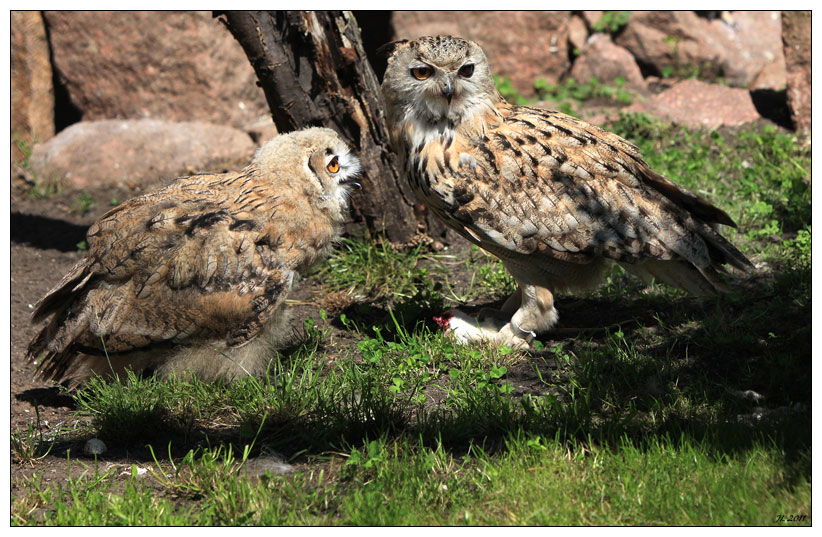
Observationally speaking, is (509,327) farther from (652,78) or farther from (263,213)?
(652,78)

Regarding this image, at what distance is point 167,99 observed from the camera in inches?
359

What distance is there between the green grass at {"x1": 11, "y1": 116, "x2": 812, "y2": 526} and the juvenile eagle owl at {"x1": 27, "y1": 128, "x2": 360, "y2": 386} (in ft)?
0.63

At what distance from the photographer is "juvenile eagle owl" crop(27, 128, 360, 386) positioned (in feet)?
14.7

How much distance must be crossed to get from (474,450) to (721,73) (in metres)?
7.14

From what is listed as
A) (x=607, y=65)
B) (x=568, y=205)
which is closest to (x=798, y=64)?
(x=607, y=65)

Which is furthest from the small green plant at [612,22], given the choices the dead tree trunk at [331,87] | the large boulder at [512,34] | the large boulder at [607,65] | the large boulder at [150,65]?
the dead tree trunk at [331,87]

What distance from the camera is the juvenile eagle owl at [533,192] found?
15.3 feet

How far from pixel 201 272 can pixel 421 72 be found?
1.72m

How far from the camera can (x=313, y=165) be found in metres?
4.75

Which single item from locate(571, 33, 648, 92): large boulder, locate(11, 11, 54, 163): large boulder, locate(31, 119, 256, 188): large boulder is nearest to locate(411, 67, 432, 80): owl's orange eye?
locate(31, 119, 256, 188): large boulder

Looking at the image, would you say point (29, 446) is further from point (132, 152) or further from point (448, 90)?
point (132, 152)

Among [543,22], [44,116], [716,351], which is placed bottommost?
[716,351]

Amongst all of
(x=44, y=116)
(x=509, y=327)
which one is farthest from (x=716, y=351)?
(x=44, y=116)

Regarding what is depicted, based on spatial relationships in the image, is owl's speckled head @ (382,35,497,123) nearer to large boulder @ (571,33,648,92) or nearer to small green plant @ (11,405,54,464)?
small green plant @ (11,405,54,464)
